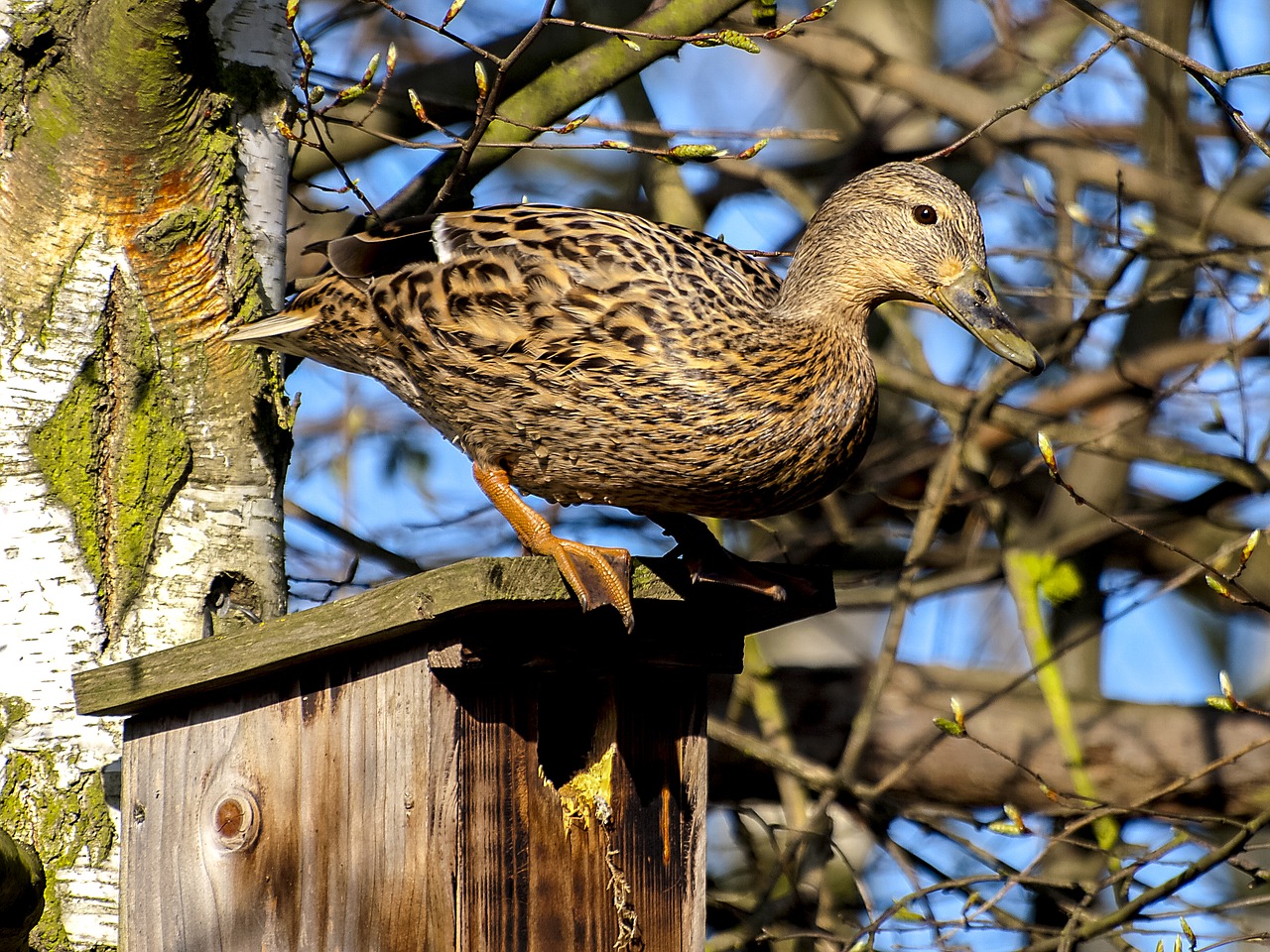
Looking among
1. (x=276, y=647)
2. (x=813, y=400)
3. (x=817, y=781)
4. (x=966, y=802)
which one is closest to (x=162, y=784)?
(x=276, y=647)

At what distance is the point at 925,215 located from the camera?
318 centimetres

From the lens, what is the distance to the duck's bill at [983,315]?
296 cm

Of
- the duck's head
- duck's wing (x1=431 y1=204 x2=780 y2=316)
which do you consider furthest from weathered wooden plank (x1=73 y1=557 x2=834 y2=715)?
the duck's head

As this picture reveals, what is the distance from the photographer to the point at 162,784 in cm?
275

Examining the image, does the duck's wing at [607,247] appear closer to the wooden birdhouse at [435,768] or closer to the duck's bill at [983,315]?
Result: the duck's bill at [983,315]

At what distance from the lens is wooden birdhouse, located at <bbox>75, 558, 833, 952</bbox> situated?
232cm

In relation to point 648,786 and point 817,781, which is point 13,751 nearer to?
point 648,786

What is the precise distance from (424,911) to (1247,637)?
27.4ft

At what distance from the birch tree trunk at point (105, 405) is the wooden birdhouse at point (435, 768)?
169 millimetres

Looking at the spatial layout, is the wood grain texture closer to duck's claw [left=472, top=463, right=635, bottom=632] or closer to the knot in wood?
the knot in wood

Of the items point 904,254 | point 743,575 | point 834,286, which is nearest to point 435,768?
point 743,575

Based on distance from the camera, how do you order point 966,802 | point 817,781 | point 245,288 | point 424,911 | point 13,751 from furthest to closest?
point 966,802
point 817,781
point 245,288
point 13,751
point 424,911

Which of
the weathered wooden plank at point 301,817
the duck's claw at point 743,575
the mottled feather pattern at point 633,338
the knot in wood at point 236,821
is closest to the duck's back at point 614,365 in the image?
the mottled feather pattern at point 633,338

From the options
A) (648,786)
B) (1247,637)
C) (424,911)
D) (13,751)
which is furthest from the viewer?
(1247,637)
